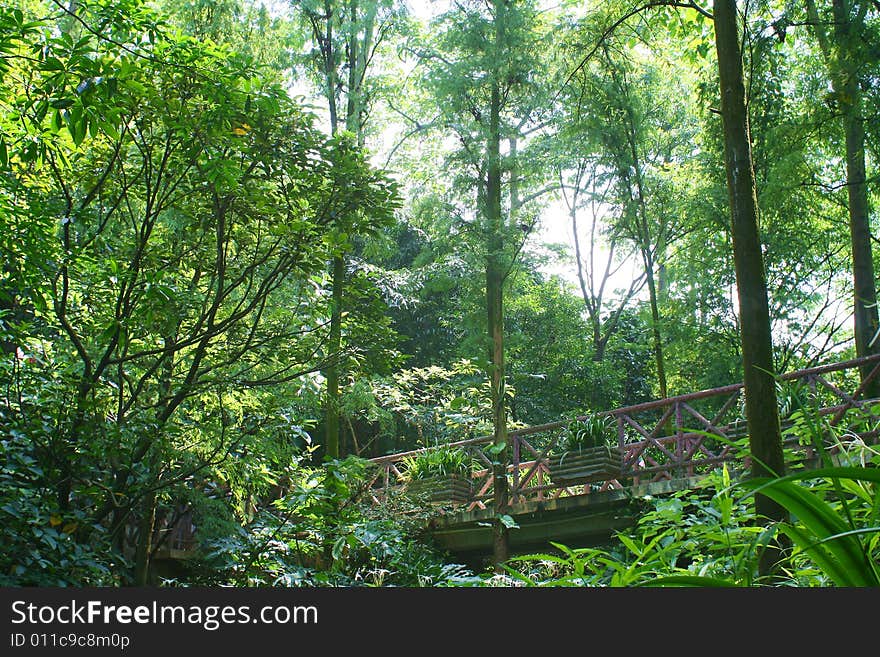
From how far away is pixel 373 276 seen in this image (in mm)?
7598

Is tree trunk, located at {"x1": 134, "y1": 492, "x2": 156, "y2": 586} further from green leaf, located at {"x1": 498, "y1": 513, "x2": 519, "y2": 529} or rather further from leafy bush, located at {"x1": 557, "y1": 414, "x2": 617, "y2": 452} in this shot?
leafy bush, located at {"x1": 557, "y1": 414, "x2": 617, "y2": 452}


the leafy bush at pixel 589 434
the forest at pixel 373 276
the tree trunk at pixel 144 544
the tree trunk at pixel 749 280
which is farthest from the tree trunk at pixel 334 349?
the tree trunk at pixel 749 280

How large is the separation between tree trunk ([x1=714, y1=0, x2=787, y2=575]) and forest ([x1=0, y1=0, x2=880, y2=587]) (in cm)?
1

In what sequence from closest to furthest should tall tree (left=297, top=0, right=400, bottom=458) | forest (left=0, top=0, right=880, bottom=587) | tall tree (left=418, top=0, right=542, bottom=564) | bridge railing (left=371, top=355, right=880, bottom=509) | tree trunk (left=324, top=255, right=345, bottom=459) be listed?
forest (left=0, top=0, right=880, bottom=587) → tree trunk (left=324, top=255, right=345, bottom=459) → bridge railing (left=371, top=355, right=880, bottom=509) → tall tree (left=418, top=0, right=542, bottom=564) → tall tree (left=297, top=0, right=400, bottom=458)

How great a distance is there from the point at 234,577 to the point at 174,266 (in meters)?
1.91

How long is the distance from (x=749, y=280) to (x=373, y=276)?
212 inches

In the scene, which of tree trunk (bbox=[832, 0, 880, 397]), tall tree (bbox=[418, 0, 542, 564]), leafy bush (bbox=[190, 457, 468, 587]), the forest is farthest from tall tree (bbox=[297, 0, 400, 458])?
tree trunk (bbox=[832, 0, 880, 397])

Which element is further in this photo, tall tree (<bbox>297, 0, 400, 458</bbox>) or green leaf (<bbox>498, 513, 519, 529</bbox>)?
tall tree (<bbox>297, 0, 400, 458</bbox>)

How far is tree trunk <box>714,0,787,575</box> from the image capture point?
7.54 ft

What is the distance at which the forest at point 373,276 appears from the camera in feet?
8.87

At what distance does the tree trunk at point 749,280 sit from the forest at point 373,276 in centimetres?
1

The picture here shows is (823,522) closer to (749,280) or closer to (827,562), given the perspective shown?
→ (827,562)

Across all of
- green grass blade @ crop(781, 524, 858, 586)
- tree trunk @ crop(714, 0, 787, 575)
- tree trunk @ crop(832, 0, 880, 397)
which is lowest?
green grass blade @ crop(781, 524, 858, 586)

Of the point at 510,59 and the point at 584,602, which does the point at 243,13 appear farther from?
the point at 584,602
